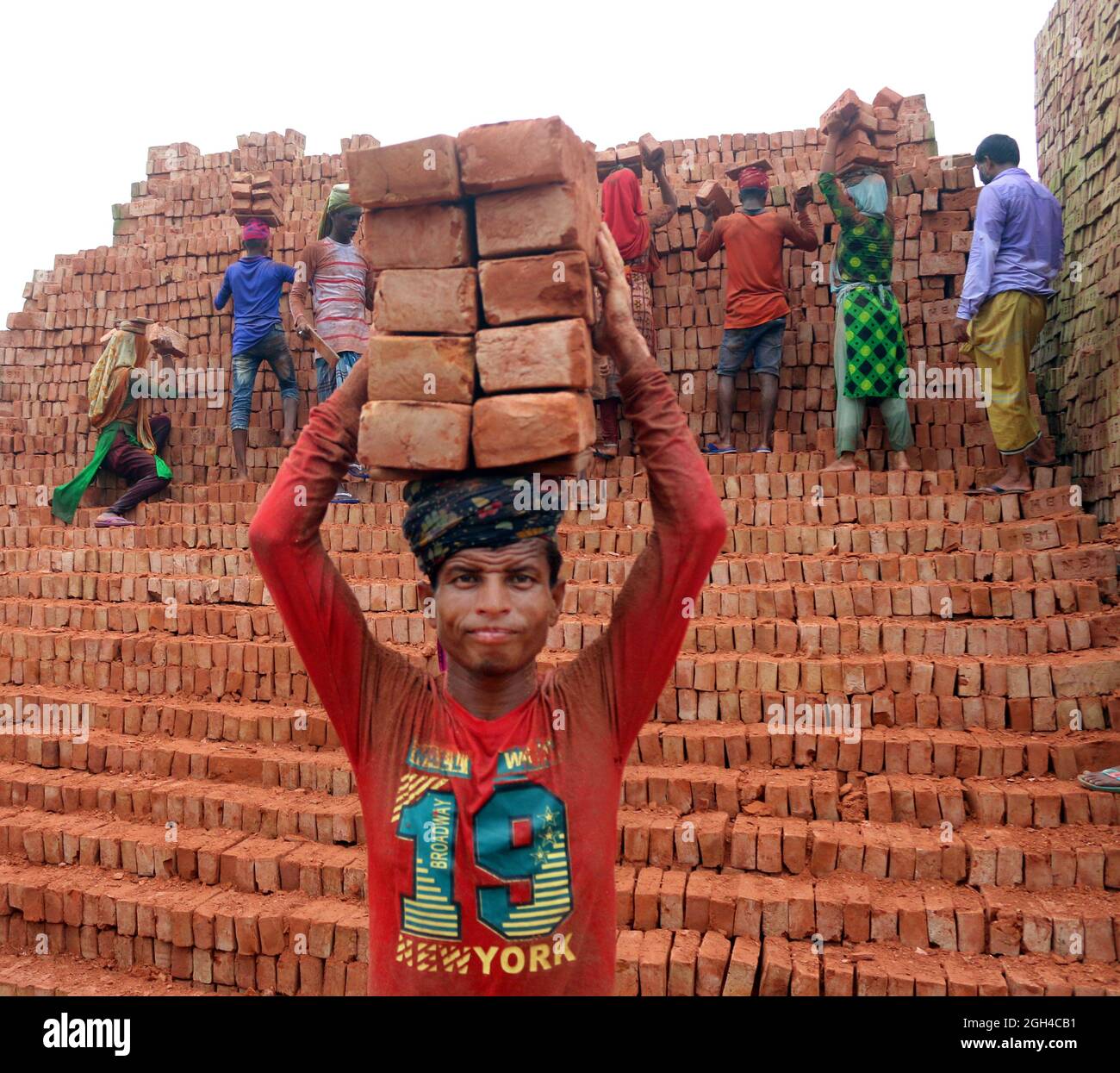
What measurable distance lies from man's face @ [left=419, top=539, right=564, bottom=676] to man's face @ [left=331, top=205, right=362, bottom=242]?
21.7 feet

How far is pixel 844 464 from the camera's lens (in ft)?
21.6

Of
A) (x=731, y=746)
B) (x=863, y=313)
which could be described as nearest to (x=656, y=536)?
(x=731, y=746)

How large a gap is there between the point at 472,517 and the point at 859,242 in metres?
5.71

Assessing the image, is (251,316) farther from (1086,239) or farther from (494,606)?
(494,606)

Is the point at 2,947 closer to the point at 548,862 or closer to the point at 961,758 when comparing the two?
the point at 548,862

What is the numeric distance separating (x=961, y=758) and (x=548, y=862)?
3283mm

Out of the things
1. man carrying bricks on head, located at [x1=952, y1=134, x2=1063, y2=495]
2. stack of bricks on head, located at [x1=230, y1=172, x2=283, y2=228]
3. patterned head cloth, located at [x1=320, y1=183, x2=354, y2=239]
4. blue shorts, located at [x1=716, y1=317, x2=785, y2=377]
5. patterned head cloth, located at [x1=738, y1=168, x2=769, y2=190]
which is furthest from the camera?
stack of bricks on head, located at [x1=230, y1=172, x2=283, y2=228]

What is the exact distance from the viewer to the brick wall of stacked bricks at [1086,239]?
6.18 m

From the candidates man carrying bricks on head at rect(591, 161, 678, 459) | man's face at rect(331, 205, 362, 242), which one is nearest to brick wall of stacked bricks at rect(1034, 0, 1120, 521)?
man carrying bricks on head at rect(591, 161, 678, 459)

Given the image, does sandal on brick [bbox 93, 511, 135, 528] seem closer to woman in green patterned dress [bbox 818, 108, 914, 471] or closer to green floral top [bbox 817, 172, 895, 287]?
woman in green patterned dress [bbox 818, 108, 914, 471]

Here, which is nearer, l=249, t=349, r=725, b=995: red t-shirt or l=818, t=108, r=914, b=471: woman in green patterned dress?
l=249, t=349, r=725, b=995: red t-shirt

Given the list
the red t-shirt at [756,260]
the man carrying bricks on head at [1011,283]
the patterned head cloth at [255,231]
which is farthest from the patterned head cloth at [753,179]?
the patterned head cloth at [255,231]

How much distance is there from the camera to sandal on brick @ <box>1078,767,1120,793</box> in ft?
13.7

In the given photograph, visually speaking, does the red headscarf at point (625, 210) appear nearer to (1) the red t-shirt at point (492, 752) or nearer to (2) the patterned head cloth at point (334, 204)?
(2) the patterned head cloth at point (334, 204)
